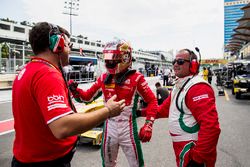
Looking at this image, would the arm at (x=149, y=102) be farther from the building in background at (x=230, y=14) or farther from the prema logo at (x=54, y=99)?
the building in background at (x=230, y=14)

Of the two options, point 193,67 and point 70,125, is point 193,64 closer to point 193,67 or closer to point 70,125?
point 193,67

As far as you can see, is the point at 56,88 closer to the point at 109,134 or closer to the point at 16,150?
the point at 16,150

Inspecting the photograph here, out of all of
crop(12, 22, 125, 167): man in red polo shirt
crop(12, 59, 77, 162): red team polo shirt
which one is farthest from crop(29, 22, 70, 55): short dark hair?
crop(12, 59, 77, 162): red team polo shirt

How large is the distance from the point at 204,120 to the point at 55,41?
135cm

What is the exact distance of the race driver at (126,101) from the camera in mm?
2779

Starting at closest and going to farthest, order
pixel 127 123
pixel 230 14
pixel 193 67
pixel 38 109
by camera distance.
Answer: pixel 38 109 < pixel 193 67 < pixel 127 123 < pixel 230 14

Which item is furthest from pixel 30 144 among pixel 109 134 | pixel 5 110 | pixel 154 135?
pixel 5 110

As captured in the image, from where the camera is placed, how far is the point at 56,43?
1.73m

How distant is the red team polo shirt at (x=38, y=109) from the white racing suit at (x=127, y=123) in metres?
1.07

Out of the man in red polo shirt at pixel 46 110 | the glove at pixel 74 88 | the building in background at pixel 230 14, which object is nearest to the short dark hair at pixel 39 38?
the man in red polo shirt at pixel 46 110

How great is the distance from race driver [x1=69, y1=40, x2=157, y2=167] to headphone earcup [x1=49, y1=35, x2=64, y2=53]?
3.50ft

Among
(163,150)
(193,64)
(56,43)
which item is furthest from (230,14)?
(56,43)

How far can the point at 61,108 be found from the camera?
1440 millimetres

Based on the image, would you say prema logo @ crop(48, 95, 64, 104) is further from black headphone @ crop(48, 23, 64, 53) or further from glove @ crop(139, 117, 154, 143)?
glove @ crop(139, 117, 154, 143)
